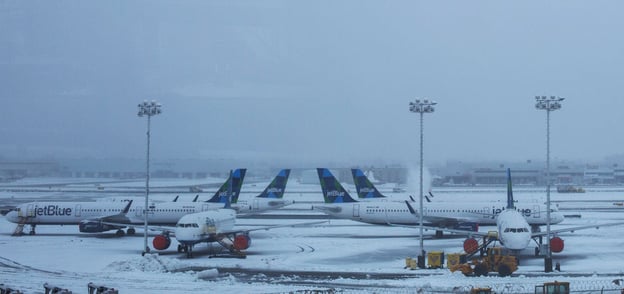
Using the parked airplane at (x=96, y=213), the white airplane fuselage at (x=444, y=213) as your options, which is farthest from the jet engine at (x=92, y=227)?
the white airplane fuselage at (x=444, y=213)

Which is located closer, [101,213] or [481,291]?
[481,291]

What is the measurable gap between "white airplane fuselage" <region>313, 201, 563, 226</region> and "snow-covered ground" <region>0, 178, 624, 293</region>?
1.51 metres

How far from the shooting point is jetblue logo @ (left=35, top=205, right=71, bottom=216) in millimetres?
52719

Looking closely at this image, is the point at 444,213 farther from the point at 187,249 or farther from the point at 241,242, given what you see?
the point at 187,249

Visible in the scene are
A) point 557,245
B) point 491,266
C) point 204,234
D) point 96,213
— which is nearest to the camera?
point 491,266

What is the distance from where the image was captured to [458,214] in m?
50.7

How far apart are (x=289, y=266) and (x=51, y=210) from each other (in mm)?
27700

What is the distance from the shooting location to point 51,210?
2082 inches

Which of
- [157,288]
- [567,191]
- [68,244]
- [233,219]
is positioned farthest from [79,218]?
[567,191]

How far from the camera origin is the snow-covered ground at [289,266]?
1080 inches

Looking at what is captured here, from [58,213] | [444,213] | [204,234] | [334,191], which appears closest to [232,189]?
[334,191]

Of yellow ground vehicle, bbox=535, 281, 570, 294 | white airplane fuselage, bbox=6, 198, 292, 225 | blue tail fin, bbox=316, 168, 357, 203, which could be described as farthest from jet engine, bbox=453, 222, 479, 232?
yellow ground vehicle, bbox=535, 281, 570, 294

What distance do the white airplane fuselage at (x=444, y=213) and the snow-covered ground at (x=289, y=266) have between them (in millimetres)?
1511

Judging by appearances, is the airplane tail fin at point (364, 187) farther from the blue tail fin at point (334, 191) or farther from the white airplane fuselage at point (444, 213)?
the white airplane fuselage at point (444, 213)
